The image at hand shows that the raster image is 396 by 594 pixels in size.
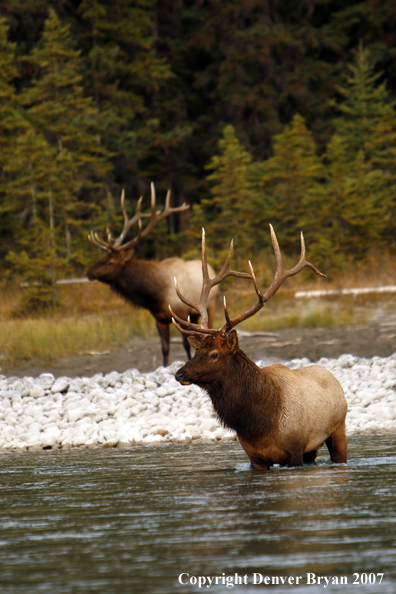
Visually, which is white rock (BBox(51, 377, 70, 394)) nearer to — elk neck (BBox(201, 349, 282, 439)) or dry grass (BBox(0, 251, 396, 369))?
dry grass (BBox(0, 251, 396, 369))

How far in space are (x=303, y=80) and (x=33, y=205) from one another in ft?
37.2

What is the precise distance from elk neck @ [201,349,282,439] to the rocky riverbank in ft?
8.29

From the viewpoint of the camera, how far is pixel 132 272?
46.5ft

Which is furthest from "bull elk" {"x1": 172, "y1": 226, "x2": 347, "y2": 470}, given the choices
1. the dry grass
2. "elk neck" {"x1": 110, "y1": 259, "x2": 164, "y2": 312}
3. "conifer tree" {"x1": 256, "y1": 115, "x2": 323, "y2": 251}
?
"conifer tree" {"x1": 256, "y1": 115, "x2": 323, "y2": 251}

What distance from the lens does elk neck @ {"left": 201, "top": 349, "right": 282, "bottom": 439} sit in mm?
6395

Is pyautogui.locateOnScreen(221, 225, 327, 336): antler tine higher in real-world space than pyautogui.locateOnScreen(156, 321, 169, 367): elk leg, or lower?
higher

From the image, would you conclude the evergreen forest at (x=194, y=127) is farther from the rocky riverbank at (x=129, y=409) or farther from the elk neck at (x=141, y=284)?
the rocky riverbank at (x=129, y=409)

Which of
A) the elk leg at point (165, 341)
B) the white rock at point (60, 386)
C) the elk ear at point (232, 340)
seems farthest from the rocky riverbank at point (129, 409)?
the elk ear at point (232, 340)

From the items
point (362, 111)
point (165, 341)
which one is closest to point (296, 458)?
point (165, 341)

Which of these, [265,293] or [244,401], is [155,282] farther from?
[244,401]

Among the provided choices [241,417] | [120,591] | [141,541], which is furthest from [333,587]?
[241,417]

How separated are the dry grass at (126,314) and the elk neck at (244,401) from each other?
837 cm

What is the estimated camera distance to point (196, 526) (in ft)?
15.7

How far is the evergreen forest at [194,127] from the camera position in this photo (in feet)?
69.4
